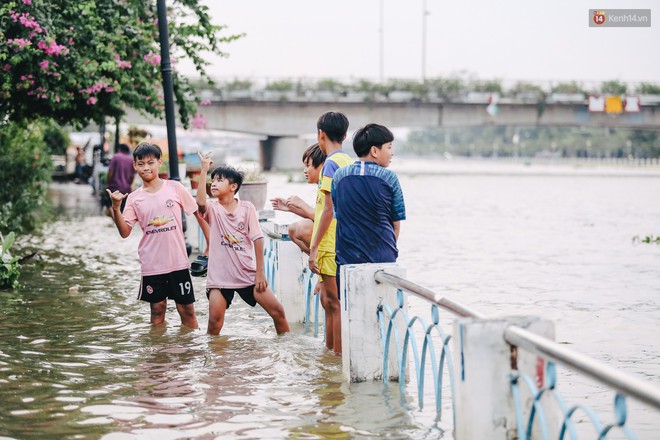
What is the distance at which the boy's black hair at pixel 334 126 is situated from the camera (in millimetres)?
6977

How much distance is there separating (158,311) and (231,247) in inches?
43.0

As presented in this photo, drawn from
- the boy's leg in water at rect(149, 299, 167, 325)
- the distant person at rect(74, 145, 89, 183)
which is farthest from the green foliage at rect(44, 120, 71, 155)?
the boy's leg in water at rect(149, 299, 167, 325)

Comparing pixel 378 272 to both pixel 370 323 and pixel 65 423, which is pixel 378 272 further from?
pixel 65 423

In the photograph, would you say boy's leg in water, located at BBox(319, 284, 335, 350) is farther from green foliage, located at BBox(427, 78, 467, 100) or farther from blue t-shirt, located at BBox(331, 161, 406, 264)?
green foliage, located at BBox(427, 78, 467, 100)

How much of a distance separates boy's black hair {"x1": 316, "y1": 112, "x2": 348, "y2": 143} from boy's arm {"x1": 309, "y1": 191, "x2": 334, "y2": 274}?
43 cm

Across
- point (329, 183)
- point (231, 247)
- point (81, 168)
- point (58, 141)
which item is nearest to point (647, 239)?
point (231, 247)

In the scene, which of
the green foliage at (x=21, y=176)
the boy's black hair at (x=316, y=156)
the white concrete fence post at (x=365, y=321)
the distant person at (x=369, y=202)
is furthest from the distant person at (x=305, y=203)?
the green foliage at (x=21, y=176)

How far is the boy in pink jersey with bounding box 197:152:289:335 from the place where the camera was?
780cm

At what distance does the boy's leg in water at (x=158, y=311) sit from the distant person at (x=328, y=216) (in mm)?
1734

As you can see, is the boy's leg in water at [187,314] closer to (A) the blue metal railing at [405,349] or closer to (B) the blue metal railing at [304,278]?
(B) the blue metal railing at [304,278]

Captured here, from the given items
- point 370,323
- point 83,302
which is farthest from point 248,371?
point 83,302

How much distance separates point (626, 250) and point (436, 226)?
6509 millimetres

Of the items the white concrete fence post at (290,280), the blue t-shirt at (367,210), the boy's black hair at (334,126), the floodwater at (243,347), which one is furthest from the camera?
the white concrete fence post at (290,280)

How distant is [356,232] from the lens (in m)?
6.57
